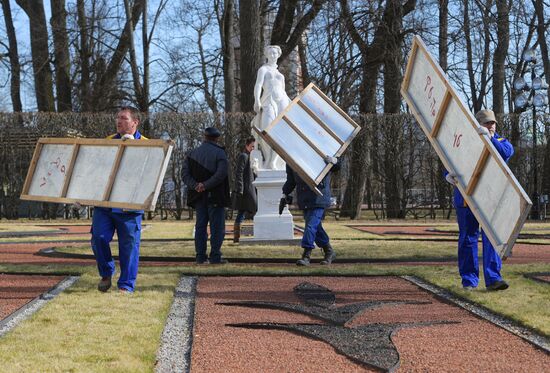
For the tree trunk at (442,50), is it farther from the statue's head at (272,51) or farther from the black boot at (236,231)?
the black boot at (236,231)

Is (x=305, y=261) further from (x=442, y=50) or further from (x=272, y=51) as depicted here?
(x=442, y=50)

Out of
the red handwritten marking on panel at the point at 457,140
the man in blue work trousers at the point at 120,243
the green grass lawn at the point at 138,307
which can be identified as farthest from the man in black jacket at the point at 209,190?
the red handwritten marking on panel at the point at 457,140

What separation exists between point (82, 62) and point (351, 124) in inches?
1105

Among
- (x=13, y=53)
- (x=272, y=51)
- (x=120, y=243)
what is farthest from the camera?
(x=13, y=53)

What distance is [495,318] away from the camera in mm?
6863

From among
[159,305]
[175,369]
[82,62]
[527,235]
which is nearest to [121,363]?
[175,369]

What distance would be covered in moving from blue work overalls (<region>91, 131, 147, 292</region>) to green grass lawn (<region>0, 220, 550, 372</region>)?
8.6 inches

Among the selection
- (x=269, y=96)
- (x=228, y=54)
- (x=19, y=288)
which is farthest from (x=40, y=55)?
(x=19, y=288)

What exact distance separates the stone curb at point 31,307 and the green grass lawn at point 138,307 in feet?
0.35

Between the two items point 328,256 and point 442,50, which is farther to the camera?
point 442,50

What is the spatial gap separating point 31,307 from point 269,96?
11.0 m

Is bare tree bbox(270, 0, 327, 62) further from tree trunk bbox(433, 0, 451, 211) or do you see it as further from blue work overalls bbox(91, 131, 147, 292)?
blue work overalls bbox(91, 131, 147, 292)

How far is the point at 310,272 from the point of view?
10.2m

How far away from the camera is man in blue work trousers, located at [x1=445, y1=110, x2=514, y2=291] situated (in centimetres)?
822
